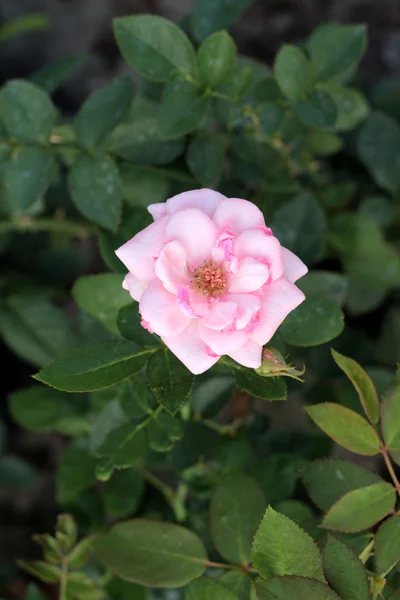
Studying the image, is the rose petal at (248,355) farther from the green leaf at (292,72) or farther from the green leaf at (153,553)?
the green leaf at (292,72)

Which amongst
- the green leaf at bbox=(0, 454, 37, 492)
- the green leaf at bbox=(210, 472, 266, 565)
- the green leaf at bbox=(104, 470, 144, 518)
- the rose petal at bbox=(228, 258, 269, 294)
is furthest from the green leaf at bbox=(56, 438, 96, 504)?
the rose petal at bbox=(228, 258, 269, 294)

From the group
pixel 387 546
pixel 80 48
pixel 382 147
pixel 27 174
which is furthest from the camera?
pixel 80 48

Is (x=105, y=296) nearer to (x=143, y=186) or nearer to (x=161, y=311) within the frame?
(x=161, y=311)

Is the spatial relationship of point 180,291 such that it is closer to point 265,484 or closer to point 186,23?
point 265,484

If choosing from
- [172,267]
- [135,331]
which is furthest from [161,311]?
[135,331]

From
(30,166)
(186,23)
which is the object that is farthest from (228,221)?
(186,23)

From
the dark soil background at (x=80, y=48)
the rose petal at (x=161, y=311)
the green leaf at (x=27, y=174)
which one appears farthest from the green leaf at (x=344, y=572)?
the dark soil background at (x=80, y=48)
